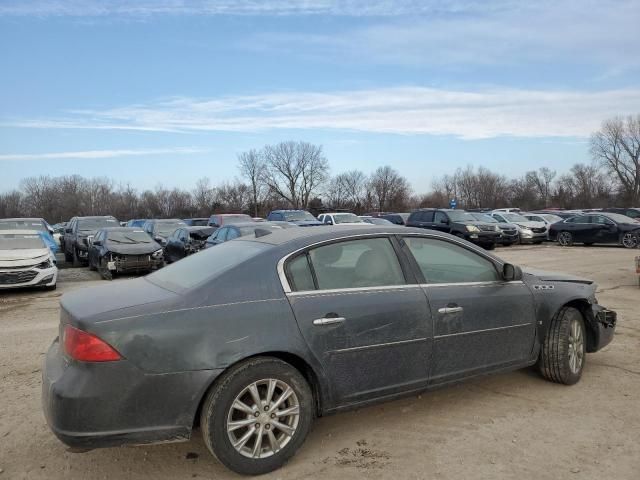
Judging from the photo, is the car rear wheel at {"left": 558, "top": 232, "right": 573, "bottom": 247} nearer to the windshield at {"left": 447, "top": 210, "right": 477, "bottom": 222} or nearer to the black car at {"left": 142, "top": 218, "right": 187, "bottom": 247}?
the windshield at {"left": 447, "top": 210, "right": 477, "bottom": 222}

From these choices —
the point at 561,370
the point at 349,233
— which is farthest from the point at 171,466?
the point at 561,370

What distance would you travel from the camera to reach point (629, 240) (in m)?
21.0

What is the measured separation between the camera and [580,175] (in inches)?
Answer: 3629

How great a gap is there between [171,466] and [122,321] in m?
1.10

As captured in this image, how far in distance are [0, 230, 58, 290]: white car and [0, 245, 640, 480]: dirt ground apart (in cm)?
680

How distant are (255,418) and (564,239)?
2316 cm

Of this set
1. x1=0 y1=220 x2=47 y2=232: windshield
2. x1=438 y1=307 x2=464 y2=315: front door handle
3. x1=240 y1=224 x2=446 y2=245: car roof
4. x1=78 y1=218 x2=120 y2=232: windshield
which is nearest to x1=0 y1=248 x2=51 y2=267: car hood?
x1=0 y1=220 x2=47 y2=232: windshield

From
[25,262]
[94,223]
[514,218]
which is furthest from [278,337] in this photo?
[514,218]

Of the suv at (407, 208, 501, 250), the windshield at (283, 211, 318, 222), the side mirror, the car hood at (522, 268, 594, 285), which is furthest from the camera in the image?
the windshield at (283, 211, 318, 222)

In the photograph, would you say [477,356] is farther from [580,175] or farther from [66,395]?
[580,175]

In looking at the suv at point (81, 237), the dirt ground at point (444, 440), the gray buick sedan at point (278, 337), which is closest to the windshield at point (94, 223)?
the suv at point (81, 237)

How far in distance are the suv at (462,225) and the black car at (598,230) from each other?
12.8 ft

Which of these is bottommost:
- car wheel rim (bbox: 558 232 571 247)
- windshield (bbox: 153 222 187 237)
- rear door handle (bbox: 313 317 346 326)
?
car wheel rim (bbox: 558 232 571 247)

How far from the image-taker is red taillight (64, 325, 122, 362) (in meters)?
2.98
